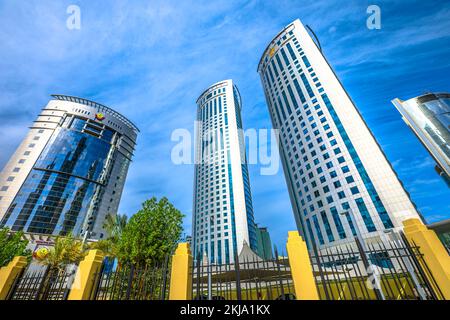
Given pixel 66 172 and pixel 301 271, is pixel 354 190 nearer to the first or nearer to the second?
pixel 301 271

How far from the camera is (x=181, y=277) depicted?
672 centimetres

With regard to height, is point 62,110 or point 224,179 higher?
point 62,110

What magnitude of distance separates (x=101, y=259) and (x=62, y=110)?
284ft

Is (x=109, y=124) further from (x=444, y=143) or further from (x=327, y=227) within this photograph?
(x=444, y=143)

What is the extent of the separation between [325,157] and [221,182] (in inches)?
1852

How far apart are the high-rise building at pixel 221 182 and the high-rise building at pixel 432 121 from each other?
53.8m

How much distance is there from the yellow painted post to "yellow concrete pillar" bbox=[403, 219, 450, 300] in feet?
48.3

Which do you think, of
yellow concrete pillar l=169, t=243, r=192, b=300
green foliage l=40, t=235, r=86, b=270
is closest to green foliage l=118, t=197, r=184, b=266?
yellow concrete pillar l=169, t=243, r=192, b=300

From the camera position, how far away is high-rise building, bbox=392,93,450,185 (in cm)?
3856

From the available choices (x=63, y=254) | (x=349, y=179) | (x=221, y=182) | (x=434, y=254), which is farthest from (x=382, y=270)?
(x=221, y=182)

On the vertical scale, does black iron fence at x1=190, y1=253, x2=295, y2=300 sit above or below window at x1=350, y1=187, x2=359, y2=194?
below

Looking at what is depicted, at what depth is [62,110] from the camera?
72.0 meters

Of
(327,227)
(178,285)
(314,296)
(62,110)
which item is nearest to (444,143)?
(327,227)

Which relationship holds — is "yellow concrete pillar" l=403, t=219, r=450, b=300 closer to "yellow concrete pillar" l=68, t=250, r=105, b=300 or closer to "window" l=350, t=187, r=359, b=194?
"yellow concrete pillar" l=68, t=250, r=105, b=300
